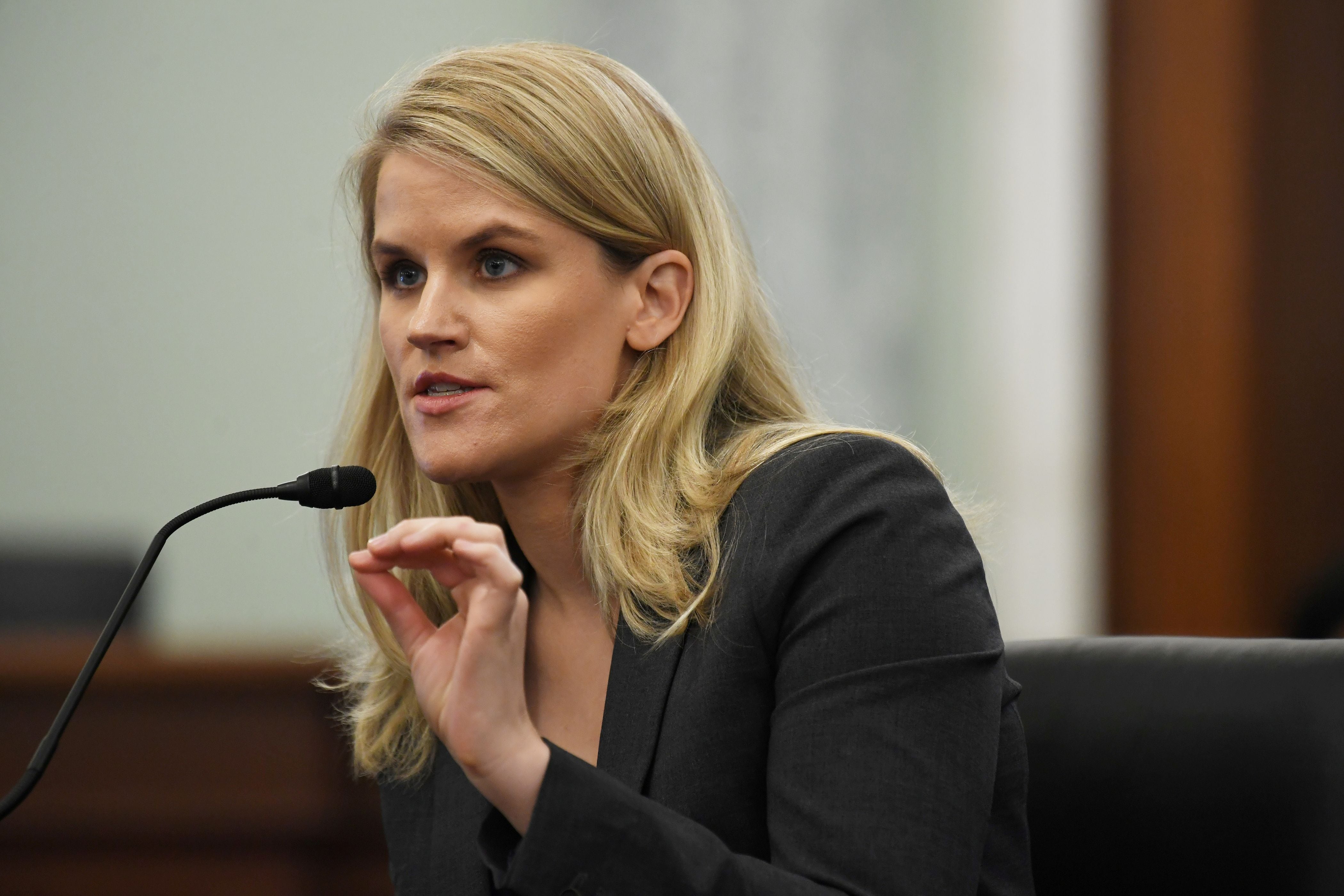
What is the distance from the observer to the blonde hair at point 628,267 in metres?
1.26

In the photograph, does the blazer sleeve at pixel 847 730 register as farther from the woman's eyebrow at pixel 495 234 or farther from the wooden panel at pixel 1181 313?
the wooden panel at pixel 1181 313

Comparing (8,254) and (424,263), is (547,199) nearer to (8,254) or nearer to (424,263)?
(424,263)

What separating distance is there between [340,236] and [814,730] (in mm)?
2552

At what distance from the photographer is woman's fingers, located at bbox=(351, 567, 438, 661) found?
1043mm

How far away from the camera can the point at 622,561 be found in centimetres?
126

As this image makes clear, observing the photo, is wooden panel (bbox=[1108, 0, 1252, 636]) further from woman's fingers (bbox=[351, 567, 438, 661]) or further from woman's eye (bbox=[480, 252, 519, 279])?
woman's fingers (bbox=[351, 567, 438, 661])

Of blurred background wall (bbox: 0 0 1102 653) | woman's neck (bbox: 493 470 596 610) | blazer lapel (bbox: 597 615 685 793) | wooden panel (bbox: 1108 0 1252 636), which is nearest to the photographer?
blazer lapel (bbox: 597 615 685 793)

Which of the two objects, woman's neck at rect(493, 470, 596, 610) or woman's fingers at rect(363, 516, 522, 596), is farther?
woman's neck at rect(493, 470, 596, 610)

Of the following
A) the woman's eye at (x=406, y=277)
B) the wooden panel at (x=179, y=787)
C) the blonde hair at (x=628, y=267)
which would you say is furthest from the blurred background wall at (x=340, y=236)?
the woman's eye at (x=406, y=277)

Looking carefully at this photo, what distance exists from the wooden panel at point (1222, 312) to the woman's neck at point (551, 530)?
2256 millimetres

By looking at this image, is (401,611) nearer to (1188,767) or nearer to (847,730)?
(847,730)

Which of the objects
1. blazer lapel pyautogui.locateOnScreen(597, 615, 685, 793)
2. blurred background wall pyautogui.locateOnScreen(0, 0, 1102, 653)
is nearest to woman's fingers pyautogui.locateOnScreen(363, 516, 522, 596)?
blazer lapel pyautogui.locateOnScreen(597, 615, 685, 793)

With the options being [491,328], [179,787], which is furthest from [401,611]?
[179,787]

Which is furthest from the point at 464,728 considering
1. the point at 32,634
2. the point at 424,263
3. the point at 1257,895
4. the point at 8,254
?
the point at 8,254
